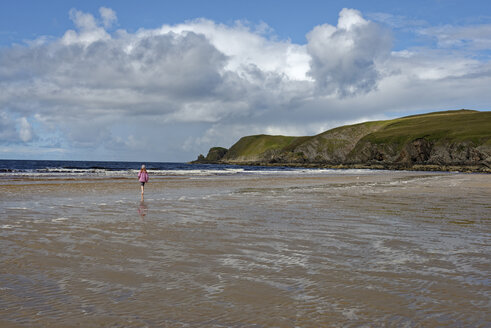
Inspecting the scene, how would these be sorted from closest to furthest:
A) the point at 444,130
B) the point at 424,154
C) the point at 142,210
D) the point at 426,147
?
the point at 142,210, the point at 424,154, the point at 426,147, the point at 444,130

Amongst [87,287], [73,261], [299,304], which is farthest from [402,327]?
[73,261]

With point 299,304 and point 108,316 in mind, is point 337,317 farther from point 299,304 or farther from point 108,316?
point 108,316

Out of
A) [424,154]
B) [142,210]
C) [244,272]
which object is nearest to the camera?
[244,272]

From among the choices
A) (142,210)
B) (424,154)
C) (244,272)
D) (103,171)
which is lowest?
(244,272)

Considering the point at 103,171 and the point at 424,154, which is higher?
the point at 424,154

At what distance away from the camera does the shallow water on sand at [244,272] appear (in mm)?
4914

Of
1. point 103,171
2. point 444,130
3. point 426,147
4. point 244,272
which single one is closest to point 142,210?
point 244,272

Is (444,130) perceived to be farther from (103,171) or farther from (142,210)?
(142,210)

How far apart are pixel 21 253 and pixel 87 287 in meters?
3.09

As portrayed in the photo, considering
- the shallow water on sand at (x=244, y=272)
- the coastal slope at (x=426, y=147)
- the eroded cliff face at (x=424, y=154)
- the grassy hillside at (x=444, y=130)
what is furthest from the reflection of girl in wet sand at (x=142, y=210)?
the grassy hillside at (x=444, y=130)

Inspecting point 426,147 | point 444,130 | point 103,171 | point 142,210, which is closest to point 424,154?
point 426,147

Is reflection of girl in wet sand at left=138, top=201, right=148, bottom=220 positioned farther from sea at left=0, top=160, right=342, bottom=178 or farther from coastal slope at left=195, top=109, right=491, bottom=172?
coastal slope at left=195, top=109, right=491, bottom=172

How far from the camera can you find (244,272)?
6.87 metres

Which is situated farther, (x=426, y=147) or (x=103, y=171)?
(x=426, y=147)
